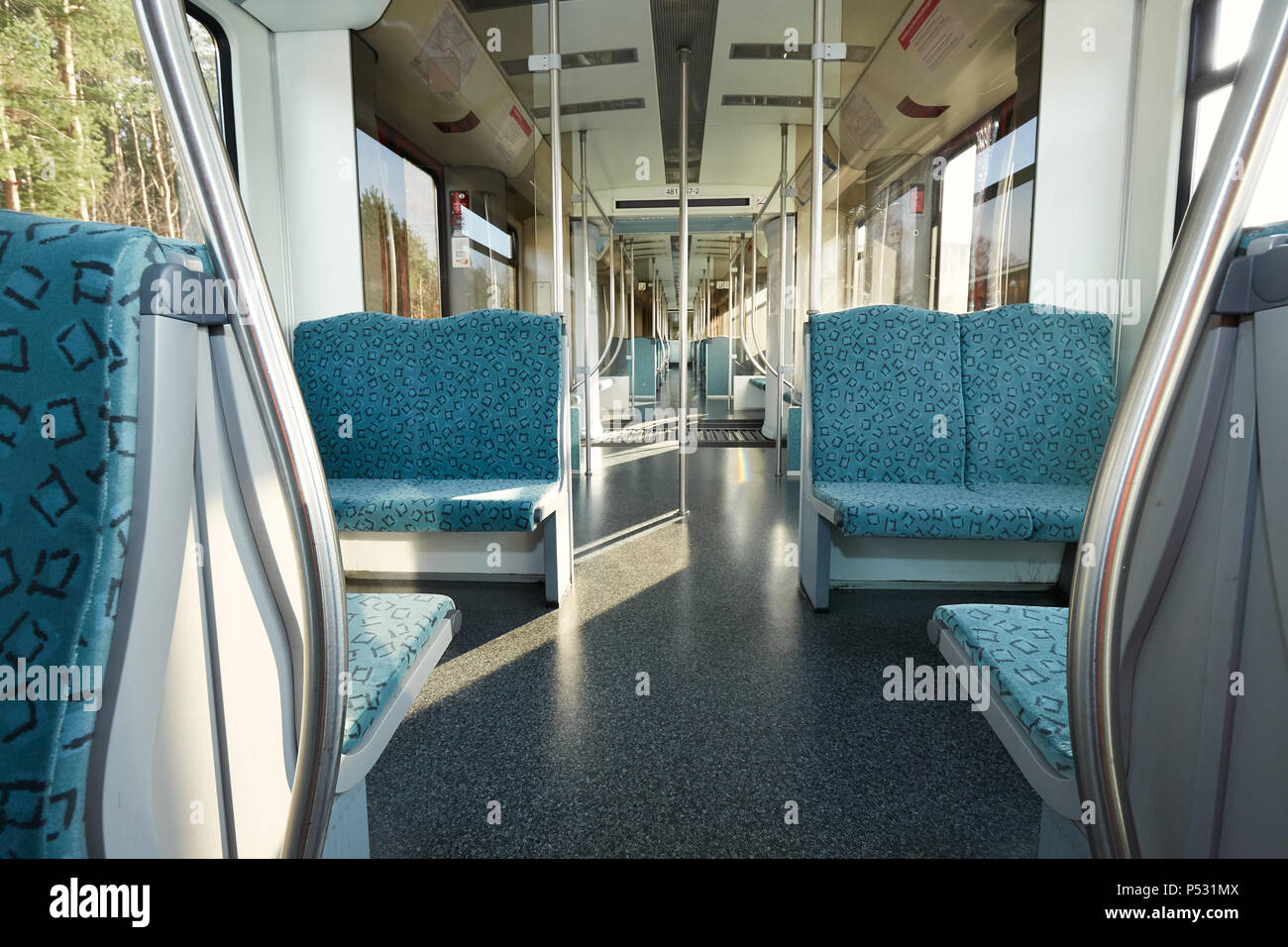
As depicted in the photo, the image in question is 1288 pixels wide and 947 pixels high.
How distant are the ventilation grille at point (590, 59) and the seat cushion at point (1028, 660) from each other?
171 inches

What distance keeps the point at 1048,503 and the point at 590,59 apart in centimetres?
411

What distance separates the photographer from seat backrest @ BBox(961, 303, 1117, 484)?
2354 mm

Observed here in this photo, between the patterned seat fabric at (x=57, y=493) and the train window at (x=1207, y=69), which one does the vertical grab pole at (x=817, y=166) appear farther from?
the patterned seat fabric at (x=57, y=493)

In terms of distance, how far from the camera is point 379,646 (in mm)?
973

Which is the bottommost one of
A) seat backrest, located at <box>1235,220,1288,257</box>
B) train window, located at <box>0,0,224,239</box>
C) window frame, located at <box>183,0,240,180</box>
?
seat backrest, located at <box>1235,220,1288,257</box>

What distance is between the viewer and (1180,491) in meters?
0.70

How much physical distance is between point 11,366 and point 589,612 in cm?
196

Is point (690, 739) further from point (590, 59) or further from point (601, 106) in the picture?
point (601, 106)

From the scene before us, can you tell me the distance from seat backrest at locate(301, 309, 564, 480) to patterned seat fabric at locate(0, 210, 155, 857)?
1.97 m

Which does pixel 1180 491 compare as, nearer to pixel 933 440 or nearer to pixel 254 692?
pixel 254 692

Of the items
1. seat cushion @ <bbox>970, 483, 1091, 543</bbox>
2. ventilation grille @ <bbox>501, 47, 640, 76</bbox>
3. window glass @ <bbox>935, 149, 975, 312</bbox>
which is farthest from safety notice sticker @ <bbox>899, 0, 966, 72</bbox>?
seat cushion @ <bbox>970, 483, 1091, 543</bbox>

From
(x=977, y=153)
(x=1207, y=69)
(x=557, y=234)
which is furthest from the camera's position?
(x=977, y=153)

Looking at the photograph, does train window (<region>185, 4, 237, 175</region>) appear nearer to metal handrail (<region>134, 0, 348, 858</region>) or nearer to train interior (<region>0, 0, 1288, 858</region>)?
train interior (<region>0, 0, 1288, 858</region>)

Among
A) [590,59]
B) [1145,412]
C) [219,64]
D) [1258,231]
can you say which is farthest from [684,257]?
[1145,412]
